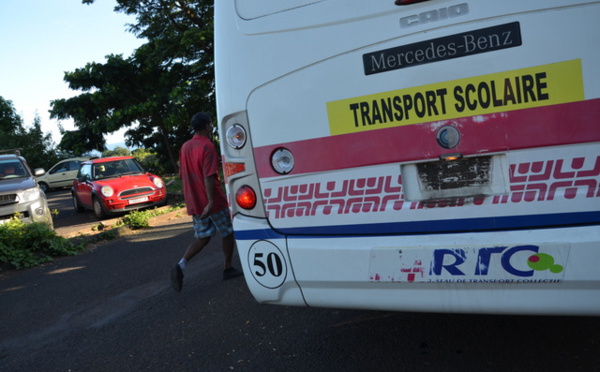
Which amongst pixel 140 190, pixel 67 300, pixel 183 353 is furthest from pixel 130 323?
pixel 140 190

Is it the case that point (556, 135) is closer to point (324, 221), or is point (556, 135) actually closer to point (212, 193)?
point (324, 221)

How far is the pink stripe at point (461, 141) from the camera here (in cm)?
246

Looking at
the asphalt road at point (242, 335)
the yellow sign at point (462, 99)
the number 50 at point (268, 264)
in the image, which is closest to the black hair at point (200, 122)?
the asphalt road at point (242, 335)

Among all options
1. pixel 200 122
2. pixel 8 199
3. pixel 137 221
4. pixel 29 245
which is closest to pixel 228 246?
pixel 200 122

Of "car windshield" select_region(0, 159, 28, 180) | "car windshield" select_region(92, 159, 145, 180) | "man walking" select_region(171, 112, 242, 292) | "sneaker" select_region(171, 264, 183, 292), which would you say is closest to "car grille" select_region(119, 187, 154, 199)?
"car windshield" select_region(92, 159, 145, 180)

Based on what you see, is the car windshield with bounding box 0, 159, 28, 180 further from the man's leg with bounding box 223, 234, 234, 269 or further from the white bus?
the white bus

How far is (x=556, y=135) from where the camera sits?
2.49 metres

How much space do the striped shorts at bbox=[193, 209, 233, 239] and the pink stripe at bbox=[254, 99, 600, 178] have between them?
2.43 m

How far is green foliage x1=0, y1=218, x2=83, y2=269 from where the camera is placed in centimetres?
810

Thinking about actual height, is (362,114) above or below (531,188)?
above

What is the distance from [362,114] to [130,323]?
313 cm

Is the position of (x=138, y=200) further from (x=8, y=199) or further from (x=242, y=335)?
(x=242, y=335)

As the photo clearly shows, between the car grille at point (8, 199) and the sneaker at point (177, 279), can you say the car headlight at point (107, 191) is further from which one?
the sneaker at point (177, 279)

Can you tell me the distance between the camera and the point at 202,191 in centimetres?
539
